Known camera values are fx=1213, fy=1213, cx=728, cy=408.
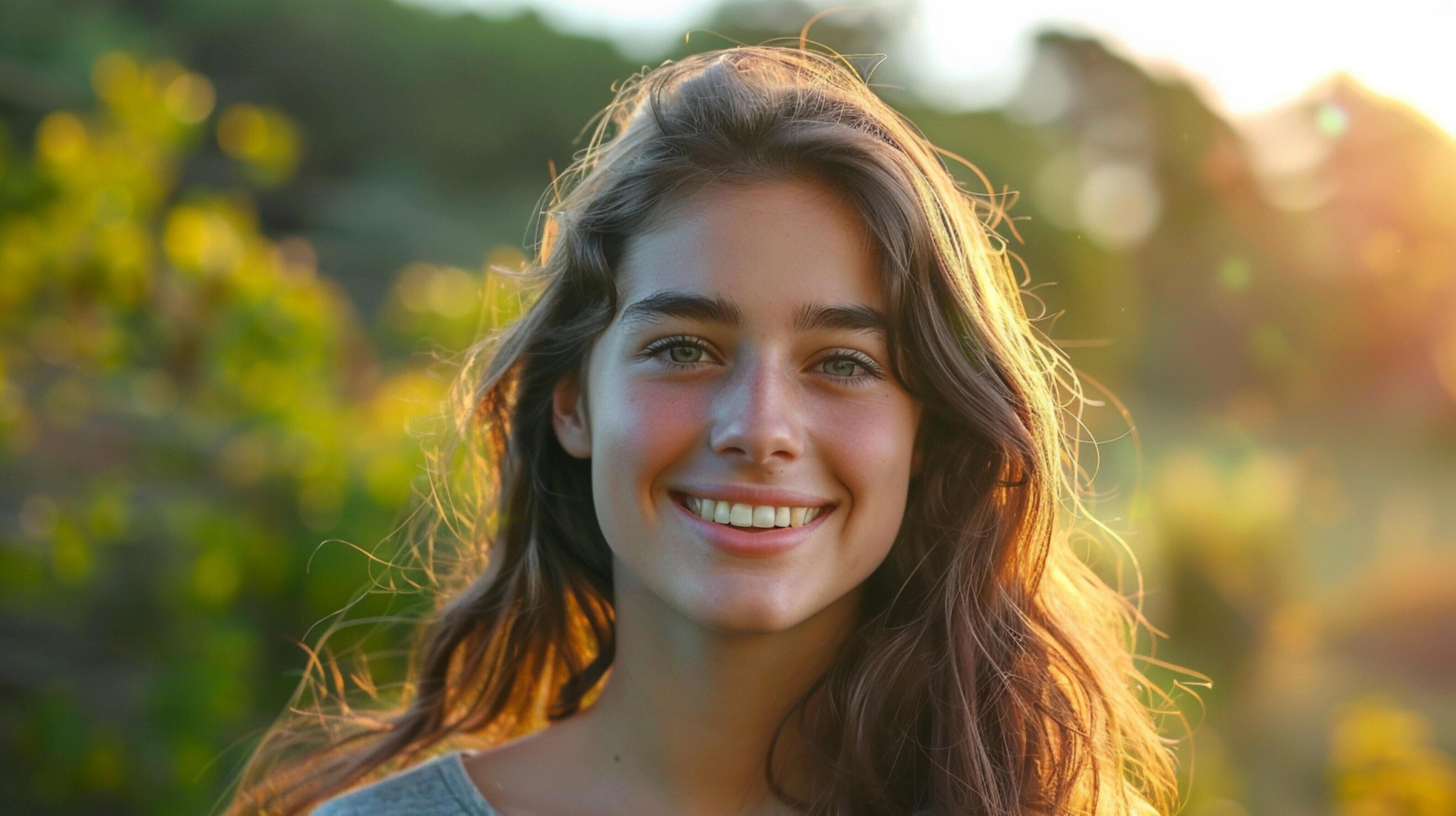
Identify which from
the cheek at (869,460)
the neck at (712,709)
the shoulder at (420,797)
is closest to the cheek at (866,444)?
the cheek at (869,460)

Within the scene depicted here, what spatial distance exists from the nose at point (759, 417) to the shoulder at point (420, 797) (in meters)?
0.74

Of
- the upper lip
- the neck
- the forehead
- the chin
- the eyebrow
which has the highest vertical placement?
the forehead

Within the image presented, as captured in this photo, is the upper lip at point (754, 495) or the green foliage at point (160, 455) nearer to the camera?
the upper lip at point (754, 495)

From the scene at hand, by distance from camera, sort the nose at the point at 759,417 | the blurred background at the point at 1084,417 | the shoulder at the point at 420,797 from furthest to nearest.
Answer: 1. the blurred background at the point at 1084,417
2. the shoulder at the point at 420,797
3. the nose at the point at 759,417

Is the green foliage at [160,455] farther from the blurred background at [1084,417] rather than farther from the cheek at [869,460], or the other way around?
the cheek at [869,460]

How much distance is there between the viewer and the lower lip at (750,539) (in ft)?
5.77

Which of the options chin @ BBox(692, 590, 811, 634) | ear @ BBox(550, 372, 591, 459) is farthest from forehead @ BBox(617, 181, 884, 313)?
chin @ BBox(692, 590, 811, 634)

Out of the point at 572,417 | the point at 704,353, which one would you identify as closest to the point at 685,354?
the point at 704,353

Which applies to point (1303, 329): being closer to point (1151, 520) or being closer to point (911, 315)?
point (1151, 520)

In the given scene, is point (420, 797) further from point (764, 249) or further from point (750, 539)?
point (764, 249)

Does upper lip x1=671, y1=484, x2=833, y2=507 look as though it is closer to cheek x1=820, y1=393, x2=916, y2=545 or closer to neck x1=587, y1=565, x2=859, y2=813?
cheek x1=820, y1=393, x2=916, y2=545

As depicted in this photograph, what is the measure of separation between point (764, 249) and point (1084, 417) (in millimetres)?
3548

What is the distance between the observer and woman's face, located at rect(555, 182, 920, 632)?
1757mm

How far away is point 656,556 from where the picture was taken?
5.92 ft
